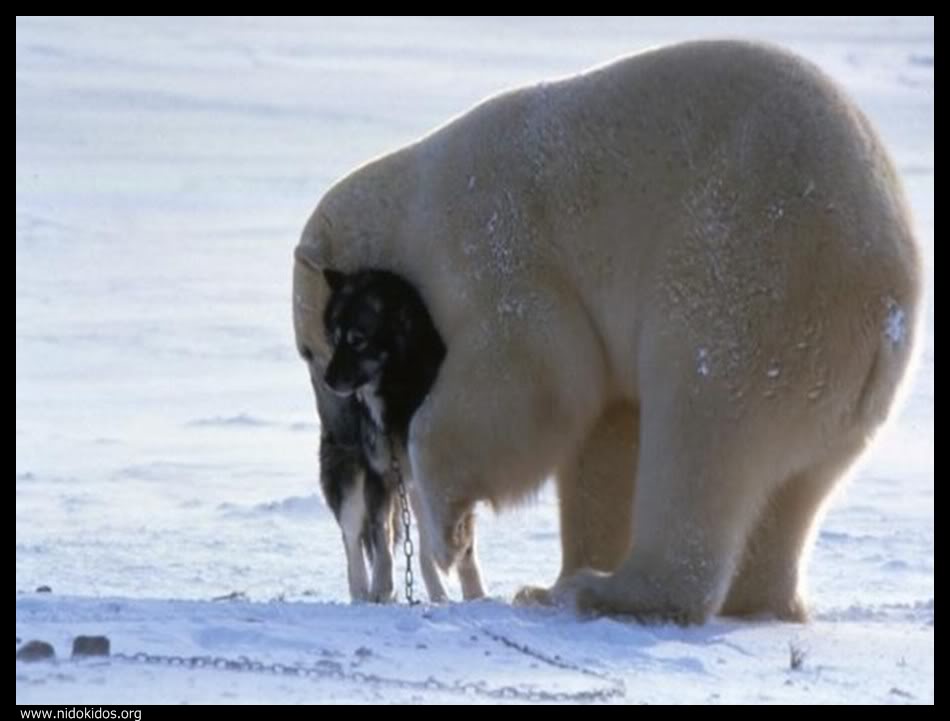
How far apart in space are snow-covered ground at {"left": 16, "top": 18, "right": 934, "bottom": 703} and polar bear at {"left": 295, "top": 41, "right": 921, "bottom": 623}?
0.40 m

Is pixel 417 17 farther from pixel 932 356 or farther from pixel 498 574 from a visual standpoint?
pixel 498 574

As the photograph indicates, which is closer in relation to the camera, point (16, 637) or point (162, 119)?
point (16, 637)

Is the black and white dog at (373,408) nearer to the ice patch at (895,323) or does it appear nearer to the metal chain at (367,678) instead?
the ice patch at (895,323)

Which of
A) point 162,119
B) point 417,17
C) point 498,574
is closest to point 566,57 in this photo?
point 162,119

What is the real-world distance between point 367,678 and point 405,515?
9.90ft

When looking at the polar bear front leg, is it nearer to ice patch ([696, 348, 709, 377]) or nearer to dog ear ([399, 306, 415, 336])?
dog ear ([399, 306, 415, 336])

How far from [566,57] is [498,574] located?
22105 millimetres

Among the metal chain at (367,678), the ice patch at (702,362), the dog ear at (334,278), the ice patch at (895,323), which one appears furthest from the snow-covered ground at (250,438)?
the dog ear at (334,278)

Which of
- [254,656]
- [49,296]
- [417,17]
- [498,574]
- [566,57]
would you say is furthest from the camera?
[417,17]

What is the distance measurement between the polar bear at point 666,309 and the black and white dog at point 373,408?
6.2 inches

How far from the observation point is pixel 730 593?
823 centimetres

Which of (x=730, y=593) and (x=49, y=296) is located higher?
(x=49, y=296)

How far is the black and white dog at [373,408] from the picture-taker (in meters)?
8.46

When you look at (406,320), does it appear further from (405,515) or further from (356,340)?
(405,515)
